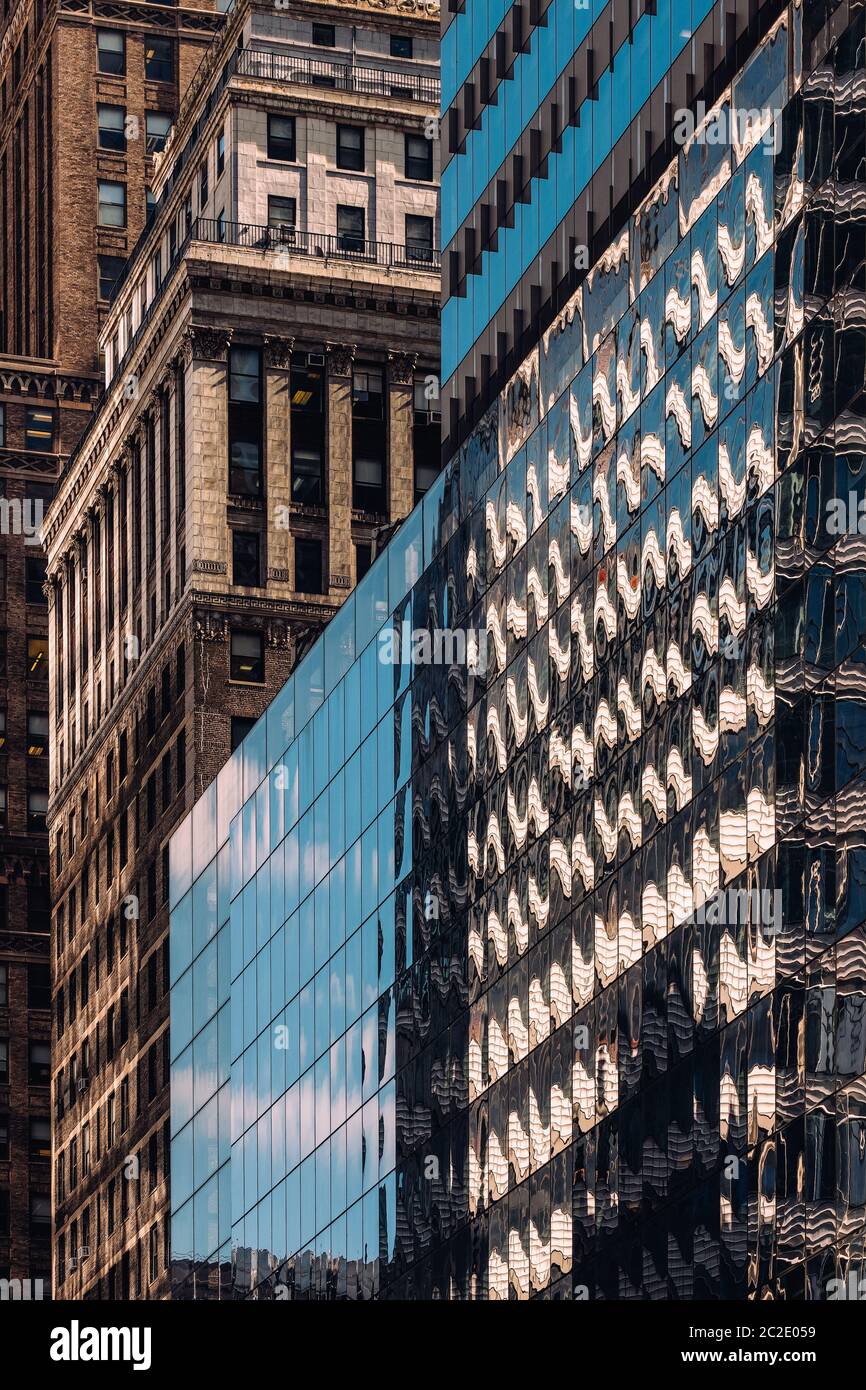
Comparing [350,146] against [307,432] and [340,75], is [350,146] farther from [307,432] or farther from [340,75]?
[307,432]

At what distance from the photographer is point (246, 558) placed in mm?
155625

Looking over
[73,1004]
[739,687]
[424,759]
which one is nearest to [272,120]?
[73,1004]

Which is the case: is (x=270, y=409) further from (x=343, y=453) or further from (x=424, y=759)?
(x=424, y=759)

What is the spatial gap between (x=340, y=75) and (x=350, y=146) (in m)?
4.81

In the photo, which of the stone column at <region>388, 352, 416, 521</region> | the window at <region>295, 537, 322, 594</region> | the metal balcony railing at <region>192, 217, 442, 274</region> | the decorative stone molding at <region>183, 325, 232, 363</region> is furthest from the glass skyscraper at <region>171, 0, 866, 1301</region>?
the metal balcony railing at <region>192, 217, 442, 274</region>

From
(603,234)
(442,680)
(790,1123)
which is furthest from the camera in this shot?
(442,680)

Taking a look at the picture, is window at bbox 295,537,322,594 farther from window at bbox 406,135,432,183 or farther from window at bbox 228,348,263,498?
window at bbox 406,135,432,183

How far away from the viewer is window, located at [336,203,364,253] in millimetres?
161750

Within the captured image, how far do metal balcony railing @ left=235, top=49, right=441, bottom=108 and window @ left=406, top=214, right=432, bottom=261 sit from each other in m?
6.38

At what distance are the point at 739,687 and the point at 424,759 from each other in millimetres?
30090

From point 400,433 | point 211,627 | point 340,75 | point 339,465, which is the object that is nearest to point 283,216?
point 340,75

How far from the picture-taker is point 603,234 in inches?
3600

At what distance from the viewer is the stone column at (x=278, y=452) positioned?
155 m

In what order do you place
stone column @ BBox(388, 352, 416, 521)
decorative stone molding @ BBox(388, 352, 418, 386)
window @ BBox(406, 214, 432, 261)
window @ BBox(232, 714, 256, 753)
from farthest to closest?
window @ BBox(406, 214, 432, 261), decorative stone molding @ BBox(388, 352, 418, 386), stone column @ BBox(388, 352, 416, 521), window @ BBox(232, 714, 256, 753)
